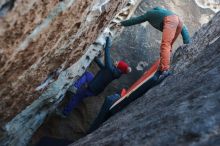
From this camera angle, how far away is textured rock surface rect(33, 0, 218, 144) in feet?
22.3

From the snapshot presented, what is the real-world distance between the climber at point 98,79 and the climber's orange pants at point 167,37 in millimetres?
795

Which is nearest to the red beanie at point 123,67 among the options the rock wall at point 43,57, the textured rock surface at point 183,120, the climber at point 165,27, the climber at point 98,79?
the climber at point 98,79

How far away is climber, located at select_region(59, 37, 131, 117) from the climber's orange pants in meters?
0.79

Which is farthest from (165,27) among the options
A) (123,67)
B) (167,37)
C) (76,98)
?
(76,98)

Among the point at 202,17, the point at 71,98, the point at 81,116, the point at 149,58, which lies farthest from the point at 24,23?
the point at 202,17

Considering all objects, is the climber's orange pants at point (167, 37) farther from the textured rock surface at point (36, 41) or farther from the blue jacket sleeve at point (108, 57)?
the textured rock surface at point (36, 41)

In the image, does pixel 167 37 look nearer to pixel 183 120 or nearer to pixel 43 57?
pixel 43 57

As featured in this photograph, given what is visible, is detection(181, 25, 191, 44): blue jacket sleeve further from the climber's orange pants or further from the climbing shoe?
the climbing shoe

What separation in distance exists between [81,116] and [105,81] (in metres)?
1.17

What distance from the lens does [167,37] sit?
538cm

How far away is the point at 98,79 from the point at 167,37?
4.52ft

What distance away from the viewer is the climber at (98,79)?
584cm

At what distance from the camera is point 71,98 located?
6.53 meters

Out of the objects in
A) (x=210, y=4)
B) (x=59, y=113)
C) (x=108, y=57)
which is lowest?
(x=210, y=4)
